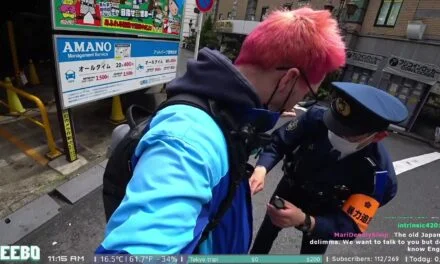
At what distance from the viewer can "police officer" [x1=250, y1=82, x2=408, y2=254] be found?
1582mm

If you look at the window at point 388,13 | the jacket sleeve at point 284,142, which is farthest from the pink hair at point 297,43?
the window at point 388,13

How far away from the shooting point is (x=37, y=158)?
3662 mm

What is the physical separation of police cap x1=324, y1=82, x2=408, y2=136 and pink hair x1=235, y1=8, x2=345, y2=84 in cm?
59

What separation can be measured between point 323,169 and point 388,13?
1398 cm

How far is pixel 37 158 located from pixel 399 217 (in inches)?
209

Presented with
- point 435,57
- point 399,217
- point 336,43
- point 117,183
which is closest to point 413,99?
point 435,57

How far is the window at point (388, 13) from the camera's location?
11.9 meters

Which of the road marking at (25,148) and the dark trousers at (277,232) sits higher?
the dark trousers at (277,232)

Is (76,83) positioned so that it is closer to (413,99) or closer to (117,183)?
(117,183)

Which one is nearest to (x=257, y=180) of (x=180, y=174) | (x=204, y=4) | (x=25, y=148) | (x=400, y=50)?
(x=180, y=174)

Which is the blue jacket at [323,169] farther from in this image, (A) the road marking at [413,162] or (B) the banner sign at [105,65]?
(A) the road marking at [413,162]

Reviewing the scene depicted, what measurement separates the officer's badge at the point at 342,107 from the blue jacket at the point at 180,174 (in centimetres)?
91

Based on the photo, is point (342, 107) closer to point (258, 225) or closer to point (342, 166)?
point (342, 166)

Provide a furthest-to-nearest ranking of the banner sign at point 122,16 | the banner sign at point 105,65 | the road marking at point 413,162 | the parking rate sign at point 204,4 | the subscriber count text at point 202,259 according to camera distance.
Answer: the road marking at point 413,162, the parking rate sign at point 204,4, the banner sign at point 105,65, the banner sign at point 122,16, the subscriber count text at point 202,259
